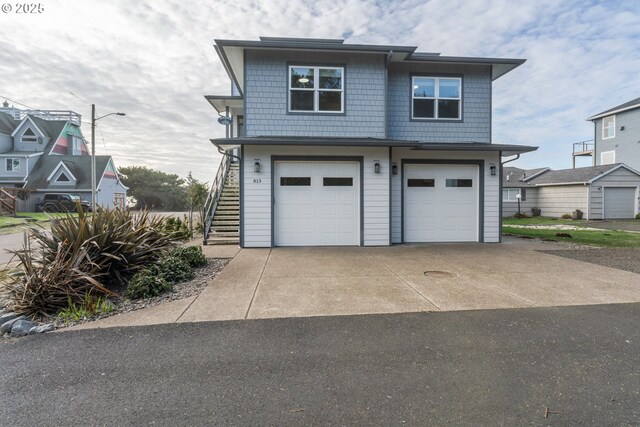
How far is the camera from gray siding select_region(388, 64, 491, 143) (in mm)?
10133

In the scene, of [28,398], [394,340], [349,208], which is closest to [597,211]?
[349,208]

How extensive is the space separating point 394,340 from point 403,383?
0.76 meters

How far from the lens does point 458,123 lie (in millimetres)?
10305

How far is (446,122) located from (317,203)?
5.18 meters

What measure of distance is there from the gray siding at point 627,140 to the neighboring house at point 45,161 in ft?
128

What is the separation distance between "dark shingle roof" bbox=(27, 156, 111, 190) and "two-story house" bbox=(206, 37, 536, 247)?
1053 inches

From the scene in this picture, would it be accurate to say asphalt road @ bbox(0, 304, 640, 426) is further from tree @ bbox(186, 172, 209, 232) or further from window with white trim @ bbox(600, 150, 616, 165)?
window with white trim @ bbox(600, 150, 616, 165)

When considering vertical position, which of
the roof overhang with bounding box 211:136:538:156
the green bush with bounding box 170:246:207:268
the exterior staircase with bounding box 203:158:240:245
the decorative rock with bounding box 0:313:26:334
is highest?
the roof overhang with bounding box 211:136:538:156

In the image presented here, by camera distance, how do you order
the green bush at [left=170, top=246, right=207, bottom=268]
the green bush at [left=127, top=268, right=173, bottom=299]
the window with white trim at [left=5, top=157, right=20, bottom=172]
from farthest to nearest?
the window with white trim at [left=5, top=157, right=20, bottom=172] < the green bush at [left=170, top=246, right=207, bottom=268] < the green bush at [left=127, top=268, right=173, bottom=299]

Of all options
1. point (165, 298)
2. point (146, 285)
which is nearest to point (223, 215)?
point (146, 285)

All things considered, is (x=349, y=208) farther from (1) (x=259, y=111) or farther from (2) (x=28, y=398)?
(2) (x=28, y=398)

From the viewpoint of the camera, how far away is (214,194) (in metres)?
11.2

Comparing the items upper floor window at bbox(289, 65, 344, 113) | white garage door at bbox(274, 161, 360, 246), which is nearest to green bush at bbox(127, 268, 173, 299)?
white garage door at bbox(274, 161, 360, 246)

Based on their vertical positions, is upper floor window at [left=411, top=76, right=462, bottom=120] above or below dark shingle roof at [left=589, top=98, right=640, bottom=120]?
below
